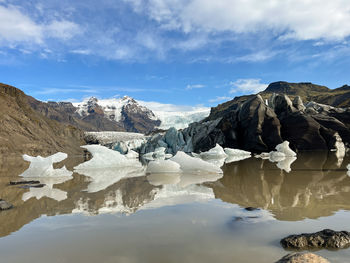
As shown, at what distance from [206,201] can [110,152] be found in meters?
12.4

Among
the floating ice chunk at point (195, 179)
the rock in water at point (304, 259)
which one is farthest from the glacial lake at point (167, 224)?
the floating ice chunk at point (195, 179)

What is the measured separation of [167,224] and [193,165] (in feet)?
30.6

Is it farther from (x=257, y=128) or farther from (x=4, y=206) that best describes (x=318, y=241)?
(x=257, y=128)

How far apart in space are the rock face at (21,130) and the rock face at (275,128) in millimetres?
30175

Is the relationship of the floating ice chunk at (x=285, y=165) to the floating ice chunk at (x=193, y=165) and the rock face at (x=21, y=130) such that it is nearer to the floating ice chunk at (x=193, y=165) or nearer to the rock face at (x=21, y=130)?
the floating ice chunk at (x=193, y=165)

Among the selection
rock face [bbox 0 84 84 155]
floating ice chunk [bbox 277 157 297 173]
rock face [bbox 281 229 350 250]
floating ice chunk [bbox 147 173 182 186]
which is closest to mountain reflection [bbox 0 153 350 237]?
rock face [bbox 281 229 350 250]

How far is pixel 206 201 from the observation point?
671 cm

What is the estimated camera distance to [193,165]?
1402 cm

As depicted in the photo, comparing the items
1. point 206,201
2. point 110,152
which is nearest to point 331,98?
point 110,152

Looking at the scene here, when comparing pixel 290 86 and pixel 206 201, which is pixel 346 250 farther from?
pixel 290 86

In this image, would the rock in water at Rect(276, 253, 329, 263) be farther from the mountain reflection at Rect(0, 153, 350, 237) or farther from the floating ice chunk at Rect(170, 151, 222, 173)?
the floating ice chunk at Rect(170, 151, 222, 173)

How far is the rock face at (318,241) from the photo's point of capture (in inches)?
138

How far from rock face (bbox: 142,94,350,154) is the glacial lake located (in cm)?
3318

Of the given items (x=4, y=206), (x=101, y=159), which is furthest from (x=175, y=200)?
(x=101, y=159)
